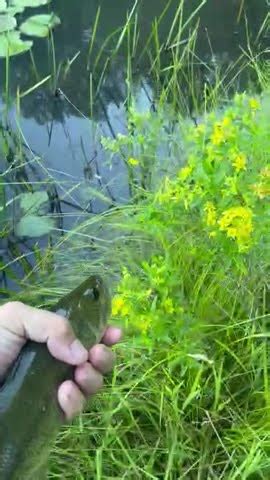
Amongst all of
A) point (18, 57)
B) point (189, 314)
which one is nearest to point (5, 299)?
point (189, 314)

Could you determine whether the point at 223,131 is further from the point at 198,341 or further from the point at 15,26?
the point at 15,26

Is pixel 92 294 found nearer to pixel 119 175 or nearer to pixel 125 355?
pixel 125 355

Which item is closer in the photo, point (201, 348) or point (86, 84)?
point (201, 348)

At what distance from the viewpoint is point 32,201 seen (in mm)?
3061

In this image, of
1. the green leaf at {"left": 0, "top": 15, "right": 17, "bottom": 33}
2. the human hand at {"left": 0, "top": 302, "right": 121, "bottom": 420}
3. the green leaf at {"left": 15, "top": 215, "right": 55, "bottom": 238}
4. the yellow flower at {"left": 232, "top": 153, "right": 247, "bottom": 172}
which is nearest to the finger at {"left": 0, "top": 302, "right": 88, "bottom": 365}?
the human hand at {"left": 0, "top": 302, "right": 121, "bottom": 420}

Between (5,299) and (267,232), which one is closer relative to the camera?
(267,232)

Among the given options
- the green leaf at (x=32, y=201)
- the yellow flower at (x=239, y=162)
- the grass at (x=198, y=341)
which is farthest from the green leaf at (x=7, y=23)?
the yellow flower at (x=239, y=162)

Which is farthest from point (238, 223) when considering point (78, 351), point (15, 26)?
point (15, 26)

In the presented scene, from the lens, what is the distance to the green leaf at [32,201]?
3.05 metres

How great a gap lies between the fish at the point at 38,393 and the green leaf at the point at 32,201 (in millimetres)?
1615

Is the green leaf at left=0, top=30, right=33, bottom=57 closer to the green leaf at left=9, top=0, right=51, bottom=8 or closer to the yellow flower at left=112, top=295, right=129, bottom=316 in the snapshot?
the green leaf at left=9, top=0, right=51, bottom=8

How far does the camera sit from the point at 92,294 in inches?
54.2

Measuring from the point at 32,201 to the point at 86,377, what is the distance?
5.51ft

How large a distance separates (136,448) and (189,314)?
1.21 ft
